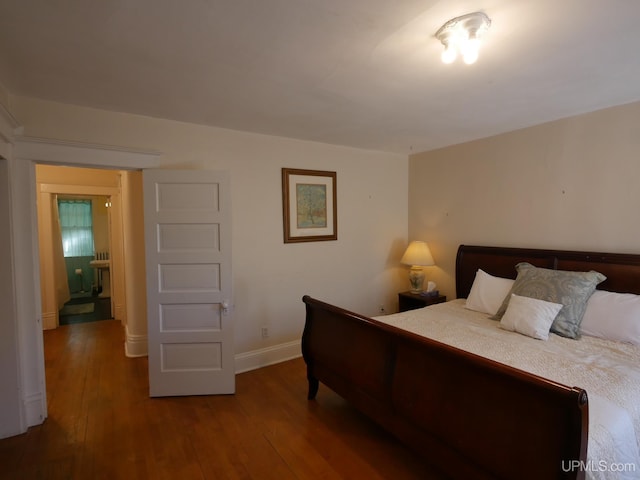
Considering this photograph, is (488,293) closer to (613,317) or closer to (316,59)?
(613,317)

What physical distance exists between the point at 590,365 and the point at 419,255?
2.18 meters

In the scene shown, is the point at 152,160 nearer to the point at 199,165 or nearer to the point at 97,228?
the point at 199,165

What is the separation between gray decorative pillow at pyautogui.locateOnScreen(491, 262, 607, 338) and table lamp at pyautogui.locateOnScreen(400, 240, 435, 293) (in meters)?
1.27

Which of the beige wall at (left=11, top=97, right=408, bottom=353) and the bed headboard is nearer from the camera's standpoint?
the bed headboard

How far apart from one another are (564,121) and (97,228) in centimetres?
805

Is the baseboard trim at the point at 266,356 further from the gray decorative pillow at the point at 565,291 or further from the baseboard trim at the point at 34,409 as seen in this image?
the gray decorative pillow at the point at 565,291

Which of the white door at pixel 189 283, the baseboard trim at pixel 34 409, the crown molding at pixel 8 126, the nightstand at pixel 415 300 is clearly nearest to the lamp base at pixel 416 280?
the nightstand at pixel 415 300

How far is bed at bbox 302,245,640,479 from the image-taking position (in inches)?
52.5

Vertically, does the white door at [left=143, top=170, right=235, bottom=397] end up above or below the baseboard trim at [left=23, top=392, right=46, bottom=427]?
above

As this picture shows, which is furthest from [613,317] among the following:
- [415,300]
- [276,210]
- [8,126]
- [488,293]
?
[8,126]

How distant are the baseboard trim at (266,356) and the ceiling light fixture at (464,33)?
3.07 metres

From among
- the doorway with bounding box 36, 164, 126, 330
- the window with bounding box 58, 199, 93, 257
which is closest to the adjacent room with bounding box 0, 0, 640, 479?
the doorway with bounding box 36, 164, 126, 330

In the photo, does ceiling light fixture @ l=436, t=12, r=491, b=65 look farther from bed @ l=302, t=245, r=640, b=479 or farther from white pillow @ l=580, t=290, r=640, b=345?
white pillow @ l=580, t=290, r=640, b=345

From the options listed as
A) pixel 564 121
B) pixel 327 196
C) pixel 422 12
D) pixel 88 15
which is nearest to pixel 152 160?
pixel 88 15
